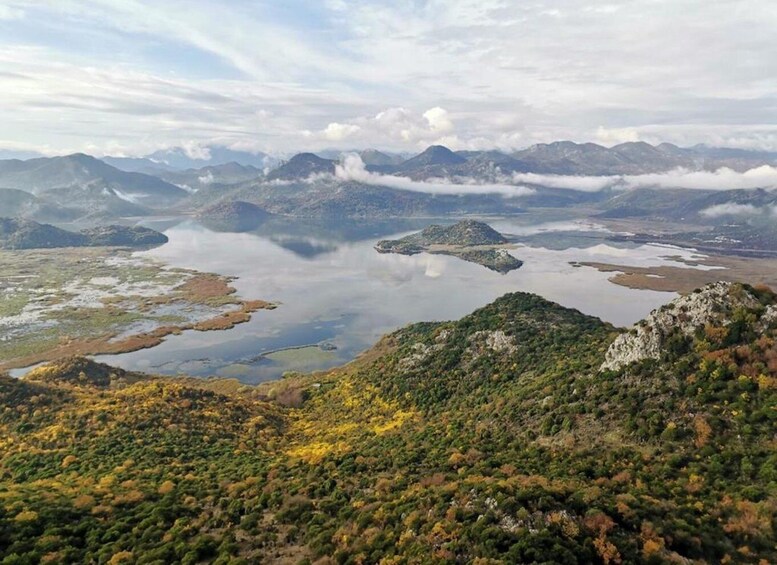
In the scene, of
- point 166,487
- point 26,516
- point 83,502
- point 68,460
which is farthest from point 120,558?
point 68,460

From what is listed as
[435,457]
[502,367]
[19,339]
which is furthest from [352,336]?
[435,457]

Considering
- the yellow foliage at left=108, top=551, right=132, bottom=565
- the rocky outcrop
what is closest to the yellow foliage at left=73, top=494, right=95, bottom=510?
the yellow foliage at left=108, top=551, right=132, bottom=565

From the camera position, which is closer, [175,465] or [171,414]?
[175,465]

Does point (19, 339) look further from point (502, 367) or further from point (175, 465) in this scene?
point (502, 367)

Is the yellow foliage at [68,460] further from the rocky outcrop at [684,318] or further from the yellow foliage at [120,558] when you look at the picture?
the rocky outcrop at [684,318]

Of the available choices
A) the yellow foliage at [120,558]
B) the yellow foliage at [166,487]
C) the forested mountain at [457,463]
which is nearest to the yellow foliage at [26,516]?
the forested mountain at [457,463]

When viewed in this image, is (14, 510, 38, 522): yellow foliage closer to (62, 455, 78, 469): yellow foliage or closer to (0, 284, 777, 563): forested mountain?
(0, 284, 777, 563): forested mountain

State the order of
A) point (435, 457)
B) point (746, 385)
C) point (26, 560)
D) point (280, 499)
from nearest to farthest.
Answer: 1. point (26, 560)
2. point (280, 499)
3. point (746, 385)
4. point (435, 457)

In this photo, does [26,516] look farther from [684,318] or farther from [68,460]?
[684,318]
